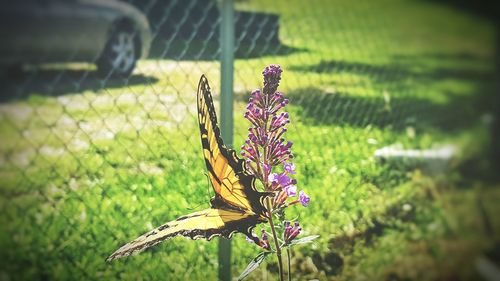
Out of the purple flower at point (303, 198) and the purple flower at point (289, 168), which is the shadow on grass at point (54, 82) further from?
the purple flower at point (303, 198)

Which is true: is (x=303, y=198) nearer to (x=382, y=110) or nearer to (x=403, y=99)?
(x=382, y=110)

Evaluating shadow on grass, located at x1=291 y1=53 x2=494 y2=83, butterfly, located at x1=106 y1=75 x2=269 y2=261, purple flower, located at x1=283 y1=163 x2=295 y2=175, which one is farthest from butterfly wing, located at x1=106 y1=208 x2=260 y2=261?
shadow on grass, located at x1=291 y1=53 x2=494 y2=83

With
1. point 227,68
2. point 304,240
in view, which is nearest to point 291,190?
point 304,240

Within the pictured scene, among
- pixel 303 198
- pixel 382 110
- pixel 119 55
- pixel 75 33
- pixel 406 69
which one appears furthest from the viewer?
pixel 406 69

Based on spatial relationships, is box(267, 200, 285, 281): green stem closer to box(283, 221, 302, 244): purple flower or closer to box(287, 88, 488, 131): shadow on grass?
box(283, 221, 302, 244): purple flower

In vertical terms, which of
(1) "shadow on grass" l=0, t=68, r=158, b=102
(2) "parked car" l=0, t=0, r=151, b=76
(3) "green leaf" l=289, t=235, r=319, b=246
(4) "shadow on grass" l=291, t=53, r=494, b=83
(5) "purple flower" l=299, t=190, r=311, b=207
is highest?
(4) "shadow on grass" l=291, t=53, r=494, b=83

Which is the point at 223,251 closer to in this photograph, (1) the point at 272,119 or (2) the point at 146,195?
(2) the point at 146,195

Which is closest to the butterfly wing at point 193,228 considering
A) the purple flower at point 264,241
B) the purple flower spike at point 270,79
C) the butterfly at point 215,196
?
the butterfly at point 215,196
